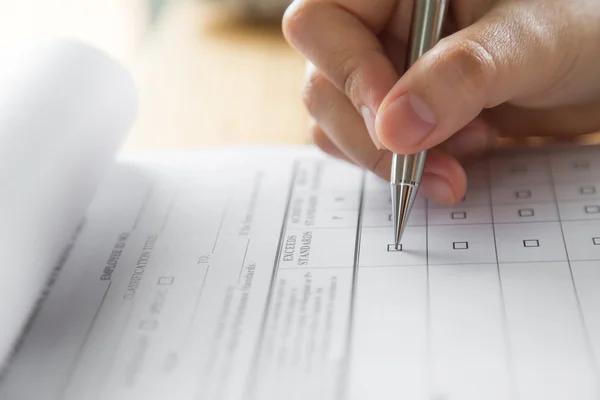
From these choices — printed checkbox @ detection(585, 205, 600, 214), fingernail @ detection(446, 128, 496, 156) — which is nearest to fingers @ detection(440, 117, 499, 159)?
fingernail @ detection(446, 128, 496, 156)

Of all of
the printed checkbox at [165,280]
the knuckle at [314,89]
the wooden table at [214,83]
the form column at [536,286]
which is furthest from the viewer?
the wooden table at [214,83]

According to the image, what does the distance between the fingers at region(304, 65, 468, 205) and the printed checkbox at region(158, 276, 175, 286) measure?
17cm

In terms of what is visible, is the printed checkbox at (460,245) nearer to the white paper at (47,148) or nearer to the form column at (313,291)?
the form column at (313,291)

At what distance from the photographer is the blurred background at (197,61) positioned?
0.68 meters

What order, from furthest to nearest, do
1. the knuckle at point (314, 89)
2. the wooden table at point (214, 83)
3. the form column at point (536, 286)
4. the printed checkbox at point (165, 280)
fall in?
the wooden table at point (214, 83), the knuckle at point (314, 89), the printed checkbox at point (165, 280), the form column at point (536, 286)

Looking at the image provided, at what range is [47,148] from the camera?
0.48m

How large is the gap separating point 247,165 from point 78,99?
0.42ft

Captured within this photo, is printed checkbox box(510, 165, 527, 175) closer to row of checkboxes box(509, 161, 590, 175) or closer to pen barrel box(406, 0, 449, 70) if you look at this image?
row of checkboxes box(509, 161, 590, 175)

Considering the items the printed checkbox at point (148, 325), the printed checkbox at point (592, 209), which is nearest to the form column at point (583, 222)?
the printed checkbox at point (592, 209)

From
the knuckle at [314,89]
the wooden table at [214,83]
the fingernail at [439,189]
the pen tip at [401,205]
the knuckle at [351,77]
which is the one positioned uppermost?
the wooden table at [214,83]

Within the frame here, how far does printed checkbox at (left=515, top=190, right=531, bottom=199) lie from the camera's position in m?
0.49

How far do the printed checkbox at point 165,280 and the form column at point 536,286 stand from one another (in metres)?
0.19

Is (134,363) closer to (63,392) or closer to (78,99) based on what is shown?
(63,392)

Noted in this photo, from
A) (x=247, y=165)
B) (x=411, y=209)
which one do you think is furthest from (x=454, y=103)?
(x=247, y=165)
